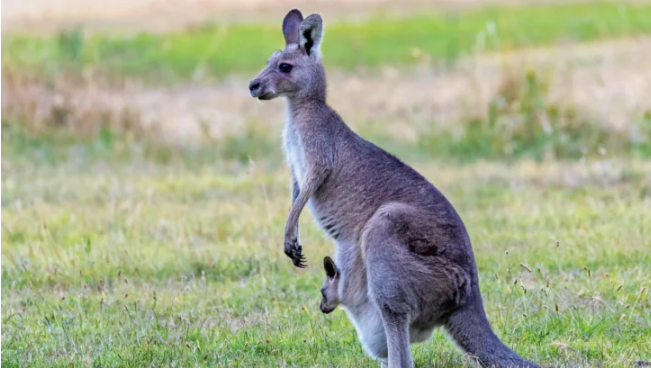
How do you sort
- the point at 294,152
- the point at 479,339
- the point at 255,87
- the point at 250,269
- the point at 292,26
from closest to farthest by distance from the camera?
the point at 479,339, the point at 255,87, the point at 294,152, the point at 292,26, the point at 250,269

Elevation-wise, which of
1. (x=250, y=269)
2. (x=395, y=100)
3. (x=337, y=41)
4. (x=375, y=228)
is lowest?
(x=250, y=269)

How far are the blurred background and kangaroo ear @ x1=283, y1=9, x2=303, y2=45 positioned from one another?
5.22 ft

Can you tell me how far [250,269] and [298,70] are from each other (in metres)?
2.07

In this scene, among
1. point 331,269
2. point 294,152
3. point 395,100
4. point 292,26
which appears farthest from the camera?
point 395,100

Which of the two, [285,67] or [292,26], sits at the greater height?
[292,26]

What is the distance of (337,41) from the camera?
26188 millimetres

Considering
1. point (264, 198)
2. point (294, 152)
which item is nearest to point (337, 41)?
point (264, 198)

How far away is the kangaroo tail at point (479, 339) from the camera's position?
4844 millimetres

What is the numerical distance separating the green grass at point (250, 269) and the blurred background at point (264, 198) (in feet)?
0.08

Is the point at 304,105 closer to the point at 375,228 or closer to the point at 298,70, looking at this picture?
the point at 298,70

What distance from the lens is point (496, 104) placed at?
12258 mm

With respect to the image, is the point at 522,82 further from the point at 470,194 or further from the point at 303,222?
the point at 303,222

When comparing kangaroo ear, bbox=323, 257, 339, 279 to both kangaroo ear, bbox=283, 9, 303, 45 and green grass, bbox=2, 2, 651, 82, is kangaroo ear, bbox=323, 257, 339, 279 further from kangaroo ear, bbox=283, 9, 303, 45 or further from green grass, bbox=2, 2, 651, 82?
green grass, bbox=2, 2, 651, 82

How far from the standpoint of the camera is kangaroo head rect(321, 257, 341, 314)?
17.2 ft
